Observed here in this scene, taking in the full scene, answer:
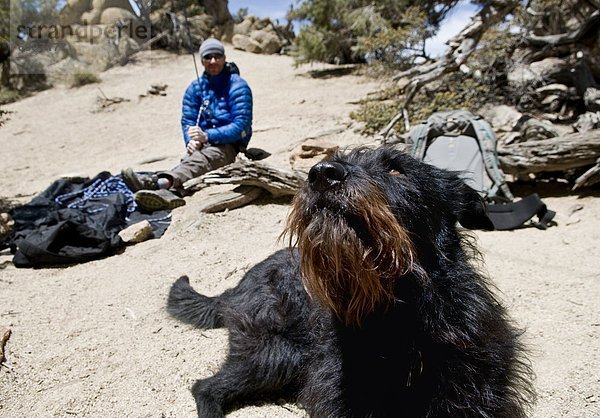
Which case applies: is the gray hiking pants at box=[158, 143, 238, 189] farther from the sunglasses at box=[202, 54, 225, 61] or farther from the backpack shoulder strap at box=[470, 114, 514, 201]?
the backpack shoulder strap at box=[470, 114, 514, 201]

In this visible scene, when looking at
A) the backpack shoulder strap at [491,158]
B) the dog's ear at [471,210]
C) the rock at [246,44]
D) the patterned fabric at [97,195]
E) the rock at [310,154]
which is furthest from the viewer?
the rock at [246,44]

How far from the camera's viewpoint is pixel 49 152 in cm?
1154

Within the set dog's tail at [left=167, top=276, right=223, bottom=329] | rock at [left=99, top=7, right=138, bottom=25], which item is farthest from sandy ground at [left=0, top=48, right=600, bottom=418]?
rock at [left=99, top=7, right=138, bottom=25]

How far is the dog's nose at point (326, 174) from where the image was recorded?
1.79m

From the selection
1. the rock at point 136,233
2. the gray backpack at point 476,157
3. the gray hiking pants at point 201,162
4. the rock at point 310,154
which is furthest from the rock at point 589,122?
the rock at point 136,233

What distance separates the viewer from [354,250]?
1778 mm

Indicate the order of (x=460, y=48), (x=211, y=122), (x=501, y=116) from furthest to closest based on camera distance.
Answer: (x=501, y=116)
(x=460, y=48)
(x=211, y=122)

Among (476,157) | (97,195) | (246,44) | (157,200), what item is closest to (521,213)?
(476,157)

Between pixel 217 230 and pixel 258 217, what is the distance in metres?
0.60

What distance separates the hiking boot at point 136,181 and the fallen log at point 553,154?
502 cm

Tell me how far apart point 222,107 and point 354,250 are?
596 cm

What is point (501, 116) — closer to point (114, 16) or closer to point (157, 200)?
point (157, 200)

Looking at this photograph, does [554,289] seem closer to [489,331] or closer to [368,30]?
[489,331]

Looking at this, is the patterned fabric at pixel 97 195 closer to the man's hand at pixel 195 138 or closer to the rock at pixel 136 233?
the rock at pixel 136 233
